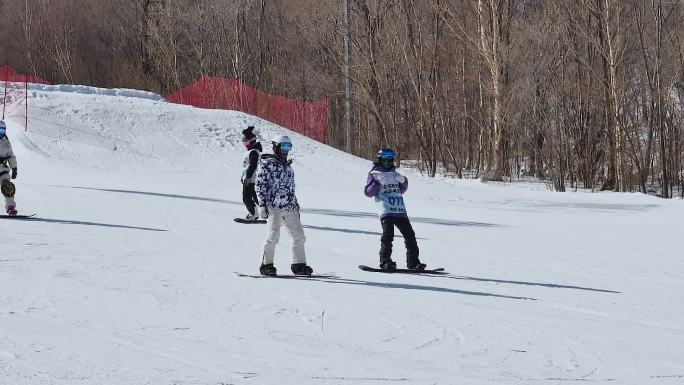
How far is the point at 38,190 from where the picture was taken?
18750 millimetres

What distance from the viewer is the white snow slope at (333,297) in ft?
18.2

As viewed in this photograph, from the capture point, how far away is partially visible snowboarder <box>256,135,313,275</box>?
920 centimetres

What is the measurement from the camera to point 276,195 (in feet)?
30.2

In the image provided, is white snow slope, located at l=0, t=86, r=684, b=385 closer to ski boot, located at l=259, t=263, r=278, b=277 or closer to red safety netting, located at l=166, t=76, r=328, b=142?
A: ski boot, located at l=259, t=263, r=278, b=277

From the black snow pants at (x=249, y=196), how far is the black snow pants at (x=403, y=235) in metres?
5.13

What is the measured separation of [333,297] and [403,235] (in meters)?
2.12

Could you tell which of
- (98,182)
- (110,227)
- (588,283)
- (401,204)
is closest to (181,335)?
(401,204)

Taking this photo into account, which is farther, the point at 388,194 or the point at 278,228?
the point at 388,194

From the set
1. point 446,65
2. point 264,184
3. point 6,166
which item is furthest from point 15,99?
point 264,184

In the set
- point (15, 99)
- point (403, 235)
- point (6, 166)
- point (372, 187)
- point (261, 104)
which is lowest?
point (403, 235)

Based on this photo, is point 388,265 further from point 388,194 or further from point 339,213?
point 339,213

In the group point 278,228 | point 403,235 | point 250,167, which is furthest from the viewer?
point 250,167

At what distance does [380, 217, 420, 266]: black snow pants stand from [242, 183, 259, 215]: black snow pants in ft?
16.8

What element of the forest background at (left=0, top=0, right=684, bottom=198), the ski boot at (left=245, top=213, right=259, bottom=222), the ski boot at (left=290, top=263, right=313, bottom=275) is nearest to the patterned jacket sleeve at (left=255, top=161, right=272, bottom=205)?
the ski boot at (left=290, top=263, right=313, bottom=275)
